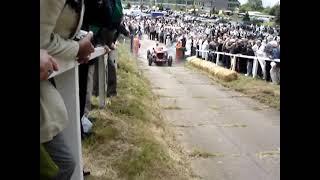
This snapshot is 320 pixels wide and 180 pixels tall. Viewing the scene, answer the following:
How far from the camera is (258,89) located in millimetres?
14305

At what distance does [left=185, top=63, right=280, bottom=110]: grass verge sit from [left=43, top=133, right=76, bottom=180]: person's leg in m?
9.48

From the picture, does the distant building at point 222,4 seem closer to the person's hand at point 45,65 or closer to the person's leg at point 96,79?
the person's leg at point 96,79

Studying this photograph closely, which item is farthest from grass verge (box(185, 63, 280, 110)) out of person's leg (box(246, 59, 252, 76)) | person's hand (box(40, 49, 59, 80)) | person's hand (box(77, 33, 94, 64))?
person's hand (box(40, 49, 59, 80))

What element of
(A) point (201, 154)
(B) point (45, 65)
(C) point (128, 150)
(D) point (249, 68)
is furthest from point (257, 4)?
(B) point (45, 65)

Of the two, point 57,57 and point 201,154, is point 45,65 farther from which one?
point 201,154

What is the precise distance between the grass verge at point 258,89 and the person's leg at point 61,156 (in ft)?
31.1

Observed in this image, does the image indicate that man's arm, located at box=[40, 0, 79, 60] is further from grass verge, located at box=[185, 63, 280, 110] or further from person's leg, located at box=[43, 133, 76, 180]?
grass verge, located at box=[185, 63, 280, 110]

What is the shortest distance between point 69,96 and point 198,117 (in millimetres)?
6898

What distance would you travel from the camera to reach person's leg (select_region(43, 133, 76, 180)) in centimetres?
243

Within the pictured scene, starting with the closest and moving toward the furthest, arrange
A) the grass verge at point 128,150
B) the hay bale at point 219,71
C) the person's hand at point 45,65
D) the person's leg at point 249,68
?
the person's hand at point 45,65, the grass verge at point 128,150, the hay bale at point 219,71, the person's leg at point 249,68

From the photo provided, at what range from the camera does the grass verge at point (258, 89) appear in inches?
494

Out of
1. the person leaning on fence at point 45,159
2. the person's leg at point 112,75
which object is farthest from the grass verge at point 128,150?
the person leaning on fence at point 45,159

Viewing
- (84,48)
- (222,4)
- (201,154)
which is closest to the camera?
(84,48)

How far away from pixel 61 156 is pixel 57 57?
1.71 ft
